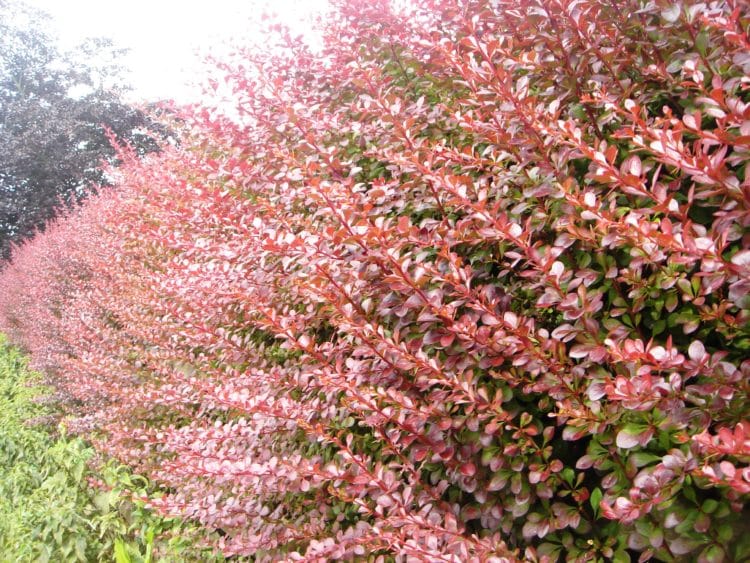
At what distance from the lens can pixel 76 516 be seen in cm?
372

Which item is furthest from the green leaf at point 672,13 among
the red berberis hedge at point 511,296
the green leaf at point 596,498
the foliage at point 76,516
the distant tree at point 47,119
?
the distant tree at point 47,119

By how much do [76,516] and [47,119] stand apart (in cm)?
2062

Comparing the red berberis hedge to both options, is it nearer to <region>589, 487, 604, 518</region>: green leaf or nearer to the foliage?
<region>589, 487, 604, 518</region>: green leaf

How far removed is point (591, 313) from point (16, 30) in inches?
1101

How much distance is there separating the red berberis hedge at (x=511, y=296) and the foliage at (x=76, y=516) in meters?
1.06

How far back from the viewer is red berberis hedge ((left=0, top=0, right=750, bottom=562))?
1167 millimetres

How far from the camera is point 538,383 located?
1.39 metres

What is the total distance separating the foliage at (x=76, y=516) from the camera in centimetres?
340

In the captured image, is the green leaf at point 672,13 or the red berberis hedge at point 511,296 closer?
the red berberis hedge at point 511,296

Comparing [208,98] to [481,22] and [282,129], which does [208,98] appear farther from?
[481,22]

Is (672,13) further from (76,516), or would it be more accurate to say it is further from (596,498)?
(76,516)

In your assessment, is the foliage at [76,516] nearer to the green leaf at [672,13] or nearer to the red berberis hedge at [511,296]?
the red berberis hedge at [511,296]

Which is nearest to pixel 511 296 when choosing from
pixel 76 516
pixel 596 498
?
pixel 596 498

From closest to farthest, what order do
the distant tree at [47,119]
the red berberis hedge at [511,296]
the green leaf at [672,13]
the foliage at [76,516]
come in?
the red berberis hedge at [511,296] → the green leaf at [672,13] → the foliage at [76,516] → the distant tree at [47,119]
